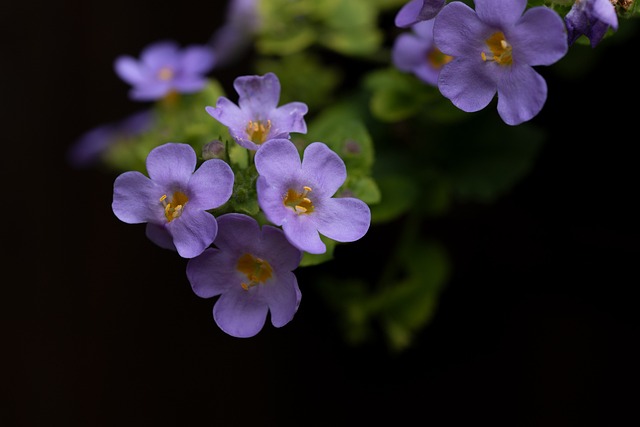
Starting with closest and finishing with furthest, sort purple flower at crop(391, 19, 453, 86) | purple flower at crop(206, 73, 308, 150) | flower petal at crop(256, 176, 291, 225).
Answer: flower petal at crop(256, 176, 291, 225)
purple flower at crop(206, 73, 308, 150)
purple flower at crop(391, 19, 453, 86)

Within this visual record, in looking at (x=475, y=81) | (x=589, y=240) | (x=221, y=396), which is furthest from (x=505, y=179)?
(x=221, y=396)

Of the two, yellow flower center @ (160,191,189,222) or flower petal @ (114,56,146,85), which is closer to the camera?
yellow flower center @ (160,191,189,222)

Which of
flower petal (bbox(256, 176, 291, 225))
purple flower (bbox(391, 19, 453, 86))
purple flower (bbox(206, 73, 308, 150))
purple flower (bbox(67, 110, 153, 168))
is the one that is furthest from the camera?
purple flower (bbox(67, 110, 153, 168))

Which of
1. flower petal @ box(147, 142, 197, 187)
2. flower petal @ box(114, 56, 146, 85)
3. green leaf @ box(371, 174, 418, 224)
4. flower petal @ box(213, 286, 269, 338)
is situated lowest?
flower petal @ box(213, 286, 269, 338)

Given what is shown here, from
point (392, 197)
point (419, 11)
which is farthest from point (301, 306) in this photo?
point (419, 11)

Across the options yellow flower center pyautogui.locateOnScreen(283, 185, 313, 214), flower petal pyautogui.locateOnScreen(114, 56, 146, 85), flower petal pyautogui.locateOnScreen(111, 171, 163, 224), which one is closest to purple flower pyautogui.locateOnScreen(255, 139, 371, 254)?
yellow flower center pyautogui.locateOnScreen(283, 185, 313, 214)

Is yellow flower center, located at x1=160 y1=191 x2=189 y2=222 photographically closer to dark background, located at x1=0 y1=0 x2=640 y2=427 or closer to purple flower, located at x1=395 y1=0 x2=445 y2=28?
purple flower, located at x1=395 y1=0 x2=445 y2=28

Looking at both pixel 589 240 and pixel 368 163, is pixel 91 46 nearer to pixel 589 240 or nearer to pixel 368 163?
pixel 368 163
